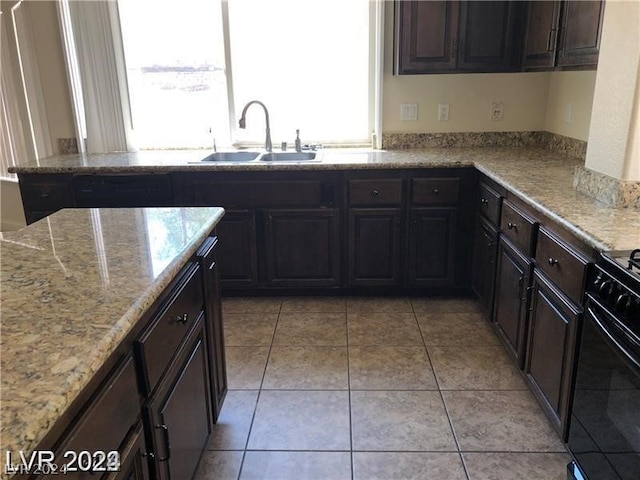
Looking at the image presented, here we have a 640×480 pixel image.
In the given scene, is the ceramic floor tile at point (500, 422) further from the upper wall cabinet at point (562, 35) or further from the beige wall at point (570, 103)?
the beige wall at point (570, 103)

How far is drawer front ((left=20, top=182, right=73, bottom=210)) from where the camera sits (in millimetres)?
3270

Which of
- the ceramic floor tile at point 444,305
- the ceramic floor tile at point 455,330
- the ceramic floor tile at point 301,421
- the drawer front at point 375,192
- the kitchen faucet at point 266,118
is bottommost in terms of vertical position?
the ceramic floor tile at point 301,421

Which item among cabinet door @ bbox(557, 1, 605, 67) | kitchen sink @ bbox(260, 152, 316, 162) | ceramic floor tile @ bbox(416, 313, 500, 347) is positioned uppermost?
cabinet door @ bbox(557, 1, 605, 67)

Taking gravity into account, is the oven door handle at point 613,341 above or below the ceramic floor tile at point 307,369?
above

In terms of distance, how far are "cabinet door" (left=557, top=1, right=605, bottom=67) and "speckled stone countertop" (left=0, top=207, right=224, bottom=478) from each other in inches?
71.1

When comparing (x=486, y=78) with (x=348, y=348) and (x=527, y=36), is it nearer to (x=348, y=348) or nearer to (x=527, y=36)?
(x=527, y=36)

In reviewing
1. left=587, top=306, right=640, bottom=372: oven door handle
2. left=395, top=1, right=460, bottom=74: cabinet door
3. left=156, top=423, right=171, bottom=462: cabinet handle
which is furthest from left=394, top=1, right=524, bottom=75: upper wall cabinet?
left=156, top=423, right=171, bottom=462: cabinet handle

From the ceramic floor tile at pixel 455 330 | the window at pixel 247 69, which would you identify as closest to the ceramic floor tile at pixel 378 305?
the ceramic floor tile at pixel 455 330

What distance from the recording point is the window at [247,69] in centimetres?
364

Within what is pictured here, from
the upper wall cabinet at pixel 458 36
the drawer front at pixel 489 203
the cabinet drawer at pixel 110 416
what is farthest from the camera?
the upper wall cabinet at pixel 458 36

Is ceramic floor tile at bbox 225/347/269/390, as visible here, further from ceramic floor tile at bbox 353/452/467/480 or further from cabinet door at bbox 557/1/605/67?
cabinet door at bbox 557/1/605/67

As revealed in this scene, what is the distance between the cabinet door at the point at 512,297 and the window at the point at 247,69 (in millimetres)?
1602

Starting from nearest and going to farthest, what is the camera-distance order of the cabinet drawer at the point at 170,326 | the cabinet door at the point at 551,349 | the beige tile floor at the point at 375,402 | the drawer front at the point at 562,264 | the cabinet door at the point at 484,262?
the cabinet drawer at the point at 170,326, the drawer front at the point at 562,264, the cabinet door at the point at 551,349, the beige tile floor at the point at 375,402, the cabinet door at the point at 484,262

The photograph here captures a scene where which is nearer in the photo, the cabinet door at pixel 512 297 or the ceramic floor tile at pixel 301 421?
the ceramic floor tile at pixel 301 421
